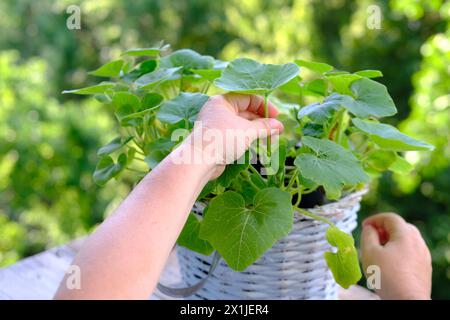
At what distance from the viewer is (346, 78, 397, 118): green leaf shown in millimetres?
541

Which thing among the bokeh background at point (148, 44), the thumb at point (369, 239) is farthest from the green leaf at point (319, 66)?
the bokeh background at point (148, 44)

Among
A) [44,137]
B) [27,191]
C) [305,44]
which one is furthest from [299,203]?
[305,44]

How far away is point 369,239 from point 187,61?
1.01 ft

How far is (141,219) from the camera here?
408 mm

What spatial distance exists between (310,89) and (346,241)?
186 millimetres

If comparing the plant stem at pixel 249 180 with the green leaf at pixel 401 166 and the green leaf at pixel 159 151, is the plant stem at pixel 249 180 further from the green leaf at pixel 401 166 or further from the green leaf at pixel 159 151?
the green leaf at pixel 401 166

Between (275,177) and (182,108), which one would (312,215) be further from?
(182,108)

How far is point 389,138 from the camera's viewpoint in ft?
1.75

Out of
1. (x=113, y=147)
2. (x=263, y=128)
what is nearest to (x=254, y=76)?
(x=263, y=128)

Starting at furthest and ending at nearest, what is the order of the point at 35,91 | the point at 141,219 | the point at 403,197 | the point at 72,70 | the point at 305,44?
the point at 72,70
the point at 305,44
the point at 403,197
the point at 35,91
the point at 141,219

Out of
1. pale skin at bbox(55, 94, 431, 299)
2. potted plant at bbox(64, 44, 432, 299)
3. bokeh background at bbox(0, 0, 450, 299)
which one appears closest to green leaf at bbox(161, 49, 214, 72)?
potted plant at bbox(64, 44, 432, 299)

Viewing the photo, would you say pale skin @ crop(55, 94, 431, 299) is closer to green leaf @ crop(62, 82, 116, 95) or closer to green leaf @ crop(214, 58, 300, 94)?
green leaf @ crop(214, 58, 300, 94)
